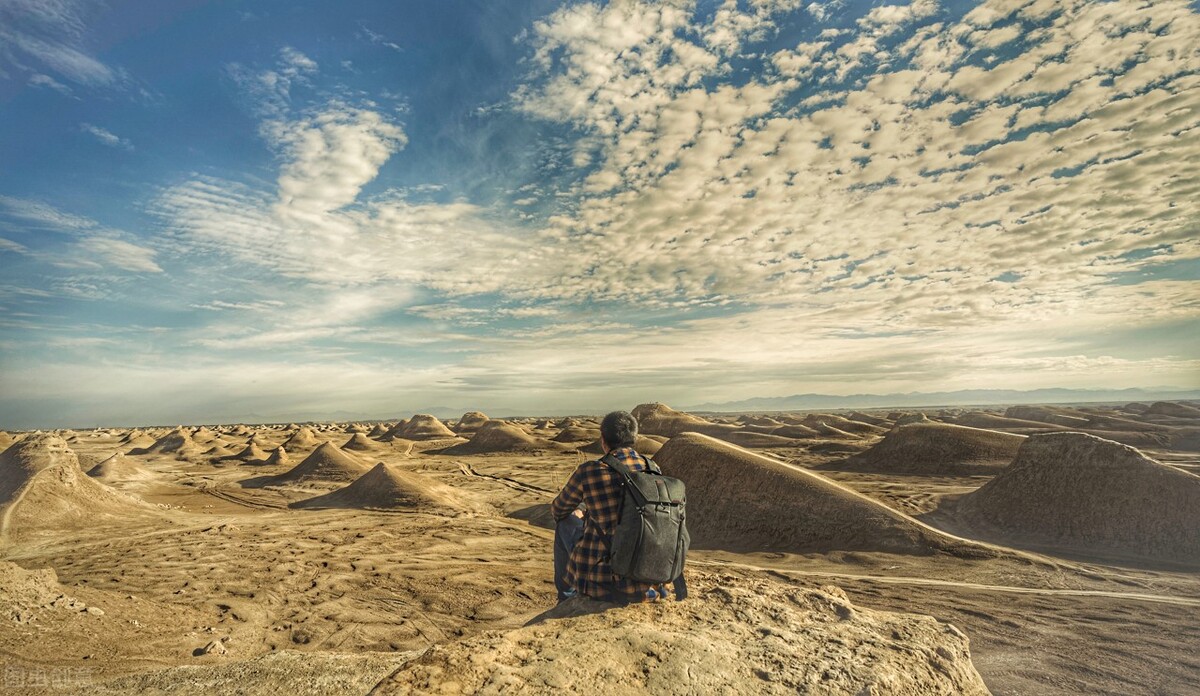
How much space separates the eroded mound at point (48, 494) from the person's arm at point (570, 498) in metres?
18.0

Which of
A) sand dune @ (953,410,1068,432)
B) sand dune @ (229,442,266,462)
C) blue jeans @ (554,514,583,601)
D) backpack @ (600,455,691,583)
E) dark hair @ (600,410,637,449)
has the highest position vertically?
dark hair @ (600,410,637,449)

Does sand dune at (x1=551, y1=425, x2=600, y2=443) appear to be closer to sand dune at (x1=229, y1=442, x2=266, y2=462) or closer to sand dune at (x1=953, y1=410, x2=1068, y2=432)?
sand dune at (x1=229, y1=442, x2=266, y2=462)

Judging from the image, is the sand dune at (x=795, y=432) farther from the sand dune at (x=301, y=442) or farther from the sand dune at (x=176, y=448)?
the sand dune at (x=176, y=448)

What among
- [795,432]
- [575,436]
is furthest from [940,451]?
[575,436]

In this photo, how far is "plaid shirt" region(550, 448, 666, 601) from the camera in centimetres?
367

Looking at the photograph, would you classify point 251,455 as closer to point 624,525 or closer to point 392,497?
point 392,497

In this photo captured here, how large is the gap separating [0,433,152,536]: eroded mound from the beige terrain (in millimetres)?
90

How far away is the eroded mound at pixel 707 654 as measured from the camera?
2.84m

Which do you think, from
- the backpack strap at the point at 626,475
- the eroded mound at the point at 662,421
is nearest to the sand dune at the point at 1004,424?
the eroded mound at the point at 662,421

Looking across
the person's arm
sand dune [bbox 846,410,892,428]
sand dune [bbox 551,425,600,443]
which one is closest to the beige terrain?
the person's arm

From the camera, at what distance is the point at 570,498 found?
3.84 m

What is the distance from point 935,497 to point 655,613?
17.8m

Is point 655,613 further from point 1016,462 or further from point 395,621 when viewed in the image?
point 1016,462

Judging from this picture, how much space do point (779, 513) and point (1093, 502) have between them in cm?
716
